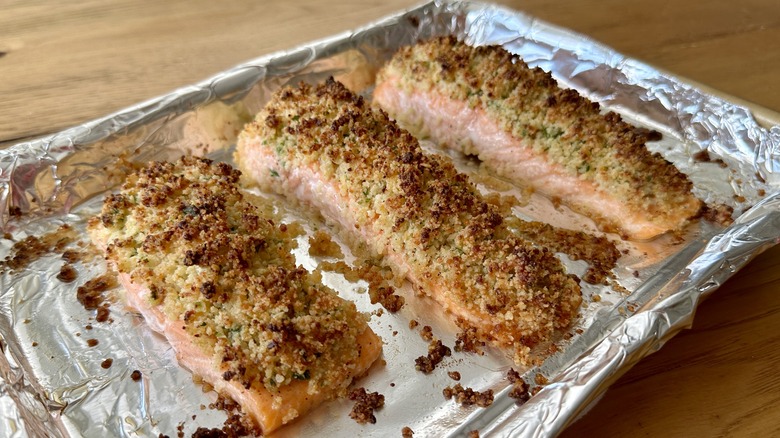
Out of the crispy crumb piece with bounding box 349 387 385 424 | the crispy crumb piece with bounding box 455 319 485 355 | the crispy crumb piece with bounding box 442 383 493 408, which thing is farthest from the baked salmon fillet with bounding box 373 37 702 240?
the crispy crumb piece with bounding box 349 387 385 424

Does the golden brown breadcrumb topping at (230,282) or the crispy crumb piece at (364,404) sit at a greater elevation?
the golden brown breadcrumb topping at (230,282)

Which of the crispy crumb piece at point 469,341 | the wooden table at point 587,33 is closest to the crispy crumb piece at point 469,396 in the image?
the crispy crumb piece at point 469,341

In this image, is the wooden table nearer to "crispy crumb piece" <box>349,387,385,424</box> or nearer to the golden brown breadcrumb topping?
"crispy crumb piece" <box>349,387,385,424</box>

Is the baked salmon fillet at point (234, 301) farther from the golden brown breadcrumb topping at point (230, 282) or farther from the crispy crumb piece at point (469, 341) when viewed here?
the crispy crumb piece at point (469, 341)

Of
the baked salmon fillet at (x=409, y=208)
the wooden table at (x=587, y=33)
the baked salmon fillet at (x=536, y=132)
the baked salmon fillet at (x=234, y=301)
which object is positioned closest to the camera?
the baked salmon fillet at (x=234, y=301)

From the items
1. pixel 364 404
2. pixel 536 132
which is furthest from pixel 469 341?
pixel 536 132

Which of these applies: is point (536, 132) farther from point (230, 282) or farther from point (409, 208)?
point (230, 282)

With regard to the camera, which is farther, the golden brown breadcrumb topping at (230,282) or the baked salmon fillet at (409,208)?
the baked salmon fillet at (409,208)
